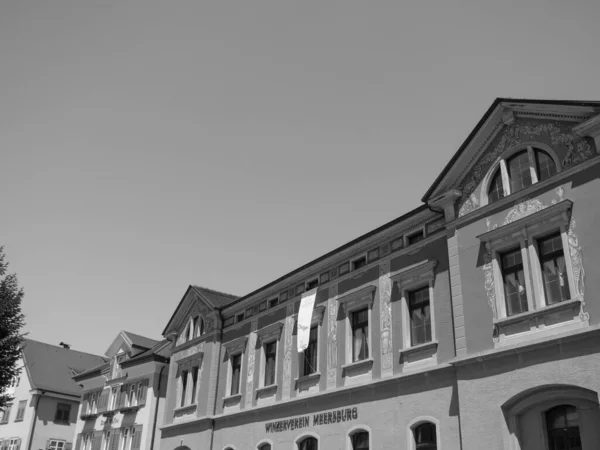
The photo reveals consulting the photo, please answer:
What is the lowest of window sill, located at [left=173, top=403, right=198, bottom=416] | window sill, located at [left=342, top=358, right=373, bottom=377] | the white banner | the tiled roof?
window sill, located at [left=173, top=403, right=198, bottom=416]

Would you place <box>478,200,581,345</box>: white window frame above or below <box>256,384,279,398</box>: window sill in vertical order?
above

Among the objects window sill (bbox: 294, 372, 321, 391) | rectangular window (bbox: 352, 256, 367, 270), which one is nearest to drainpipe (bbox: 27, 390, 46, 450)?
window sill (bbox: 294, 372, 321, 391)

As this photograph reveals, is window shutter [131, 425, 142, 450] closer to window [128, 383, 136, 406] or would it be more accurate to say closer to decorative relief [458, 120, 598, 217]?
window [128, 383, 136, 406]

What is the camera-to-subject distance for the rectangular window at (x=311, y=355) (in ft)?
85.3

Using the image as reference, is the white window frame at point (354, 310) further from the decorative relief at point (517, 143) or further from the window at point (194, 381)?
the window at point (194, 381)

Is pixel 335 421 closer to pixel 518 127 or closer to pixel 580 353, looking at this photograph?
pixel 580 353

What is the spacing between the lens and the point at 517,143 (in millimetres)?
19609

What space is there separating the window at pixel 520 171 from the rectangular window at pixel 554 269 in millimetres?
2004

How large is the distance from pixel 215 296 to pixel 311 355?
1163 centimetres

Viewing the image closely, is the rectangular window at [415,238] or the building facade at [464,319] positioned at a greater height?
the rectangular window at [415,238]

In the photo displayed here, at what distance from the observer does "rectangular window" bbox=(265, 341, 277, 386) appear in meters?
28.5

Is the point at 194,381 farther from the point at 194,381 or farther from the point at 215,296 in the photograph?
the point at 215,296

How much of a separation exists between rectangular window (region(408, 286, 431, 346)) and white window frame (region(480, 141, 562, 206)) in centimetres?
417

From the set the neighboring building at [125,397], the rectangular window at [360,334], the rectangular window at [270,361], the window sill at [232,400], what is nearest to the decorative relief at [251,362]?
the window sill at [232,400]
